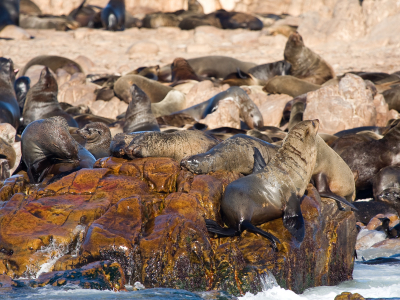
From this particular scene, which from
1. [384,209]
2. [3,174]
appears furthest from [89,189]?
[384,209]

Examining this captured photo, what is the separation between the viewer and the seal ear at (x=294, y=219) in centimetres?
484

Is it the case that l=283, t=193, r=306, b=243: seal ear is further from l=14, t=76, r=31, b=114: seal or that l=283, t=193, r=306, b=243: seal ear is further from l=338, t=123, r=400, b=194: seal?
l=14, t=76, r=31, b=114: seal

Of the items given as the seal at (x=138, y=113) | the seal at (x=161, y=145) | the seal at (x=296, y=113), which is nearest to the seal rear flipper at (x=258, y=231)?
the seal at (x=161, y=145)

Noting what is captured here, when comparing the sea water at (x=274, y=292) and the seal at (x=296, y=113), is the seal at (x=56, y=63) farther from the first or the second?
the sea water at (x=274, y=292)

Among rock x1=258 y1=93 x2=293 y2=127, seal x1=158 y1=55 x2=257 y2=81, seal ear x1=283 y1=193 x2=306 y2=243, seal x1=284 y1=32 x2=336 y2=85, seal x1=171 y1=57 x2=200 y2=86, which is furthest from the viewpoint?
seal x1=158 y1=55 x2=257 y2=81

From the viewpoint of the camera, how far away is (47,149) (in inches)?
259

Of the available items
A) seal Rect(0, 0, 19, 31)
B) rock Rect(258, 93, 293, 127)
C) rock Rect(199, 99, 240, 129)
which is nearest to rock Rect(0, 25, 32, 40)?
seal Rect(0, 0, 19, 31)

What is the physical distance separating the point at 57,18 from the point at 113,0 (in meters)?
3.11

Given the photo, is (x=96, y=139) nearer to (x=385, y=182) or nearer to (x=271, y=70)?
(x=385, y=182)

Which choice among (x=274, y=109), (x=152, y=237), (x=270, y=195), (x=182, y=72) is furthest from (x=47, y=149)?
(x=182, y=72)

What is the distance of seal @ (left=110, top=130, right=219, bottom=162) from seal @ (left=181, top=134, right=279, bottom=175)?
0.49m

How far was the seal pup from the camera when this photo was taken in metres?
4.85

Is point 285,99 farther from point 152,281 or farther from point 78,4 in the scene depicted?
point 78,4

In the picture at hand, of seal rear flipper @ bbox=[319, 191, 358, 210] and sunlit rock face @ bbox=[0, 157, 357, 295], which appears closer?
sunlit rock face @ bbox=[0, 157, 357, 295]
